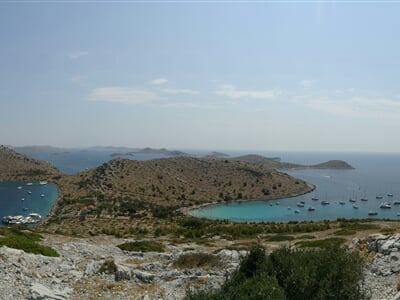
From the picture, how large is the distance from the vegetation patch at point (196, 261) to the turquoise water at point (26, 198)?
78.4 m

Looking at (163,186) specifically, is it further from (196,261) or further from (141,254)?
(196,261)

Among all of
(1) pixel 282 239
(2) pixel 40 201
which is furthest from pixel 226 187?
(1) pixel 282 239

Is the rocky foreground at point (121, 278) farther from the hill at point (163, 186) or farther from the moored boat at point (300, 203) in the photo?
the moored boat at point (300, 203)

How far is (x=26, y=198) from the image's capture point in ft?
414

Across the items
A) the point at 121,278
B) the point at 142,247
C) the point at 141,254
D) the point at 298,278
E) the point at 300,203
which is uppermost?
the point at 298,278

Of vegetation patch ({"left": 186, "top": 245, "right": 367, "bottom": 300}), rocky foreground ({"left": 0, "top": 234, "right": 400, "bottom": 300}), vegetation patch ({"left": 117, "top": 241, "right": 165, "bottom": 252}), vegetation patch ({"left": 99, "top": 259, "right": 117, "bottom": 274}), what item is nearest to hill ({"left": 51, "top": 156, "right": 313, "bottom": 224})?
vegetation patch ({"left": 117, "top": 241, "right": 165, "bottom": 252})

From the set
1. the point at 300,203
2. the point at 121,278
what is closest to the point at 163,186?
the point at 300,203

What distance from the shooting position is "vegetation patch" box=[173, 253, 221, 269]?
22.7 metres

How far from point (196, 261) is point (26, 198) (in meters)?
124

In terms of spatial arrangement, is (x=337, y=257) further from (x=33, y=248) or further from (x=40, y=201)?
(x=40, y=201)

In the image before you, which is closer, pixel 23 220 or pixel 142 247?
pixel 142 247

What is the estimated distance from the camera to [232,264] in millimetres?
22016

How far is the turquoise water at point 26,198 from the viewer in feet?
340

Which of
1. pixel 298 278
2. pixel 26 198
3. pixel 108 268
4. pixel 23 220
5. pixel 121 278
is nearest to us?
pixel 298 278
